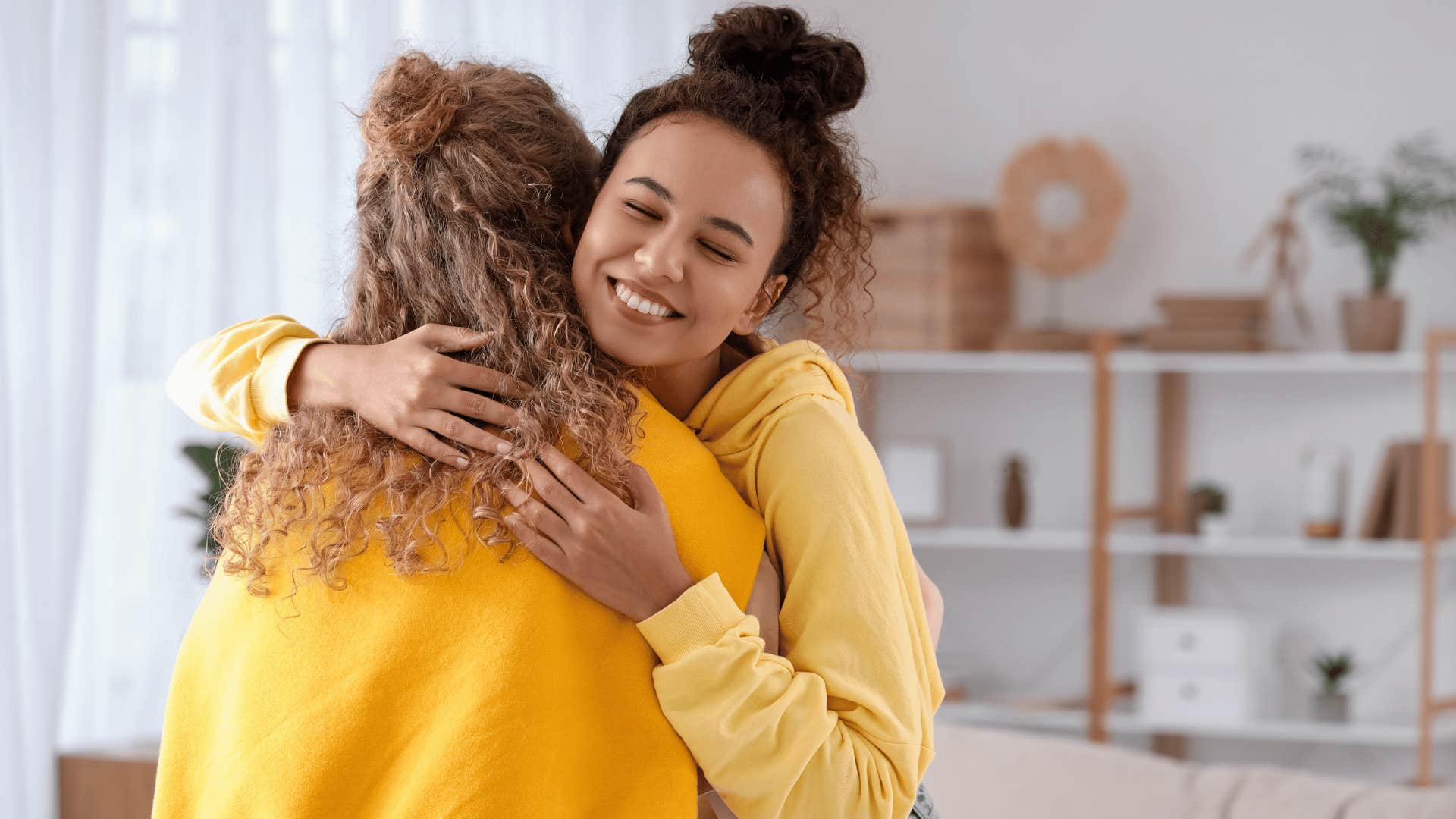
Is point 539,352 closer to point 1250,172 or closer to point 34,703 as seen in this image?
point 34,703

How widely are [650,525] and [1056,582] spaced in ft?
11.6

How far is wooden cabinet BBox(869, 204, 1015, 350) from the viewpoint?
394 cm

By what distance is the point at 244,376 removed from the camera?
1204mm

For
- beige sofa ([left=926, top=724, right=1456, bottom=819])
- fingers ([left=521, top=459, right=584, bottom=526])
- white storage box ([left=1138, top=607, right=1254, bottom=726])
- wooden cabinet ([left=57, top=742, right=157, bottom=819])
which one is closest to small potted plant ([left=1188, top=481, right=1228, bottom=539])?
white storage box ([left=1138, top=607, right=1254, bottom=726])

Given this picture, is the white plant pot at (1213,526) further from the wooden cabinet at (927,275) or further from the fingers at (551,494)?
the fingers at (551,494)

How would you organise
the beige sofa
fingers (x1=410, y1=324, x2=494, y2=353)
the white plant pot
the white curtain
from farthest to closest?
the white plant pot → the white curtain → the beige sofa → fingers (x1=410, y1=324, x2=494, y2=353)

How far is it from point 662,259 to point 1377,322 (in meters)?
3.24

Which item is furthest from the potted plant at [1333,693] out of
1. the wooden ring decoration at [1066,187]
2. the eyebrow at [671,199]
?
the eyebrow at [671,199]

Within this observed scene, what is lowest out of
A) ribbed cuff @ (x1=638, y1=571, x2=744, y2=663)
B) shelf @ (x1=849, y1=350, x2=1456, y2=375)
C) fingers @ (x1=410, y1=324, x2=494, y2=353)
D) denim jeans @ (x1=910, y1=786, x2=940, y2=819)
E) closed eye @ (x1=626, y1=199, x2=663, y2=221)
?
denim jeans @ (x1=910, y1=786, x2=940, y2=819)

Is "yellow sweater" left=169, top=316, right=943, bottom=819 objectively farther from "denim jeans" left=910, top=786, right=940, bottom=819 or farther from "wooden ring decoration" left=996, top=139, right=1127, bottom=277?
"wooden ring decoration" left=996, top=139, right=1127, bottom=277

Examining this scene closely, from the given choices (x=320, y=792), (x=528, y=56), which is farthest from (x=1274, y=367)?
(x=320, y=792)

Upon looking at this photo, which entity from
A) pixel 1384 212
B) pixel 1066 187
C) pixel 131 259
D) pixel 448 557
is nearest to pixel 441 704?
pixel 448 557

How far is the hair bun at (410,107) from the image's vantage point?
1081mm

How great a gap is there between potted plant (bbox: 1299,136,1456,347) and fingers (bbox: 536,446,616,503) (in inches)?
130
